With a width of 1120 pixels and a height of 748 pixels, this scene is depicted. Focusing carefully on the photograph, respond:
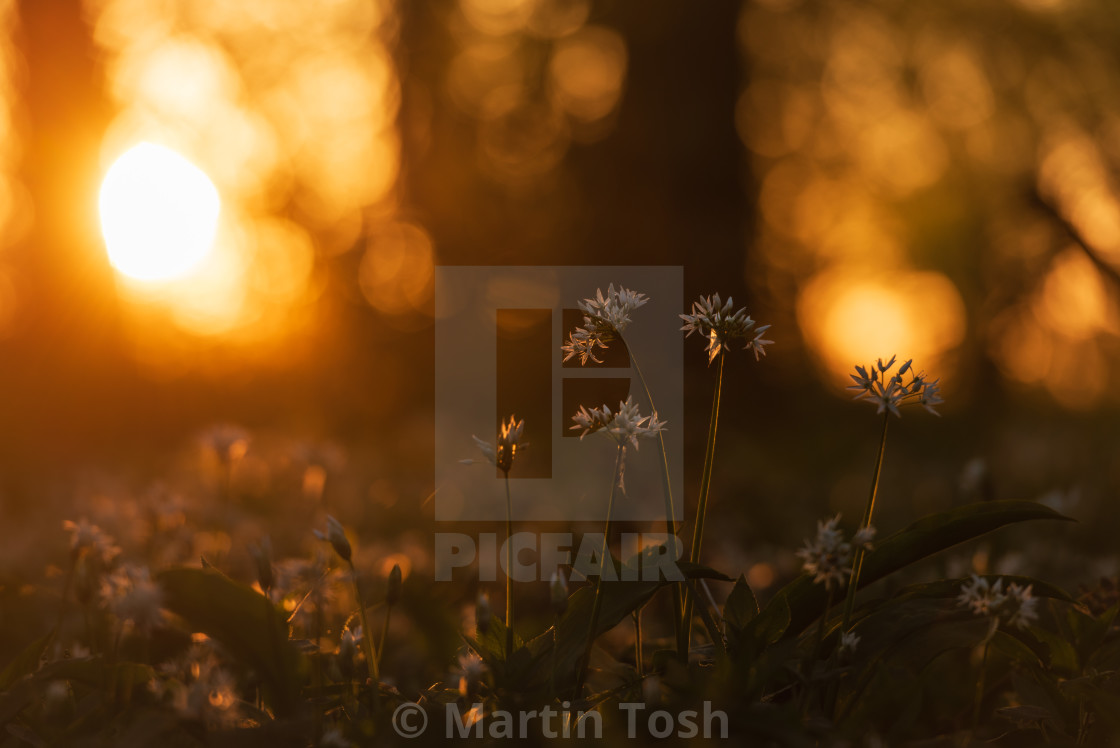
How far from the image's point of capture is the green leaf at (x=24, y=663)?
1777 mm

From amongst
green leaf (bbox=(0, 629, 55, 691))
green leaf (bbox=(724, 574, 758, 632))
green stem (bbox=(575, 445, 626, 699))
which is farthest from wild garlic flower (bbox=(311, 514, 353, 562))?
green leaf (bbox=(724, 574, 758, 632))

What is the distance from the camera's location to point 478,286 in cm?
1029

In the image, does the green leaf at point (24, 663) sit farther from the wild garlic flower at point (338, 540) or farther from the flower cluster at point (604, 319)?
the flower cluster at point (604, 319)

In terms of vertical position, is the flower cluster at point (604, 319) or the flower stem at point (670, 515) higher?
the flower cluster at point (604, 319)

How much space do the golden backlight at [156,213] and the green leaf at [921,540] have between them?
8674mm

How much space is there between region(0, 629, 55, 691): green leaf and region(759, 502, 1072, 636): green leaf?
5.21 feet

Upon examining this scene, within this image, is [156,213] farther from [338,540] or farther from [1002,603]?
[1002,603]

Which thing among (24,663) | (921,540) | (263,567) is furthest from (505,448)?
(24,663)

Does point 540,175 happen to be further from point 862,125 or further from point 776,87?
point 862,125

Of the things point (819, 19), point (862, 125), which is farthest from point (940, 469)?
point (819, 19)

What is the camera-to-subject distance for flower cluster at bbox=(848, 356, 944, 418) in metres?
1.47

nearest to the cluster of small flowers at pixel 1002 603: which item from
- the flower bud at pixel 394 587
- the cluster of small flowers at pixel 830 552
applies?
the cluster of small flowers at pixel 830 552

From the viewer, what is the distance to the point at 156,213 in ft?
28.0

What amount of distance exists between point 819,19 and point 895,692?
35.6 feet
